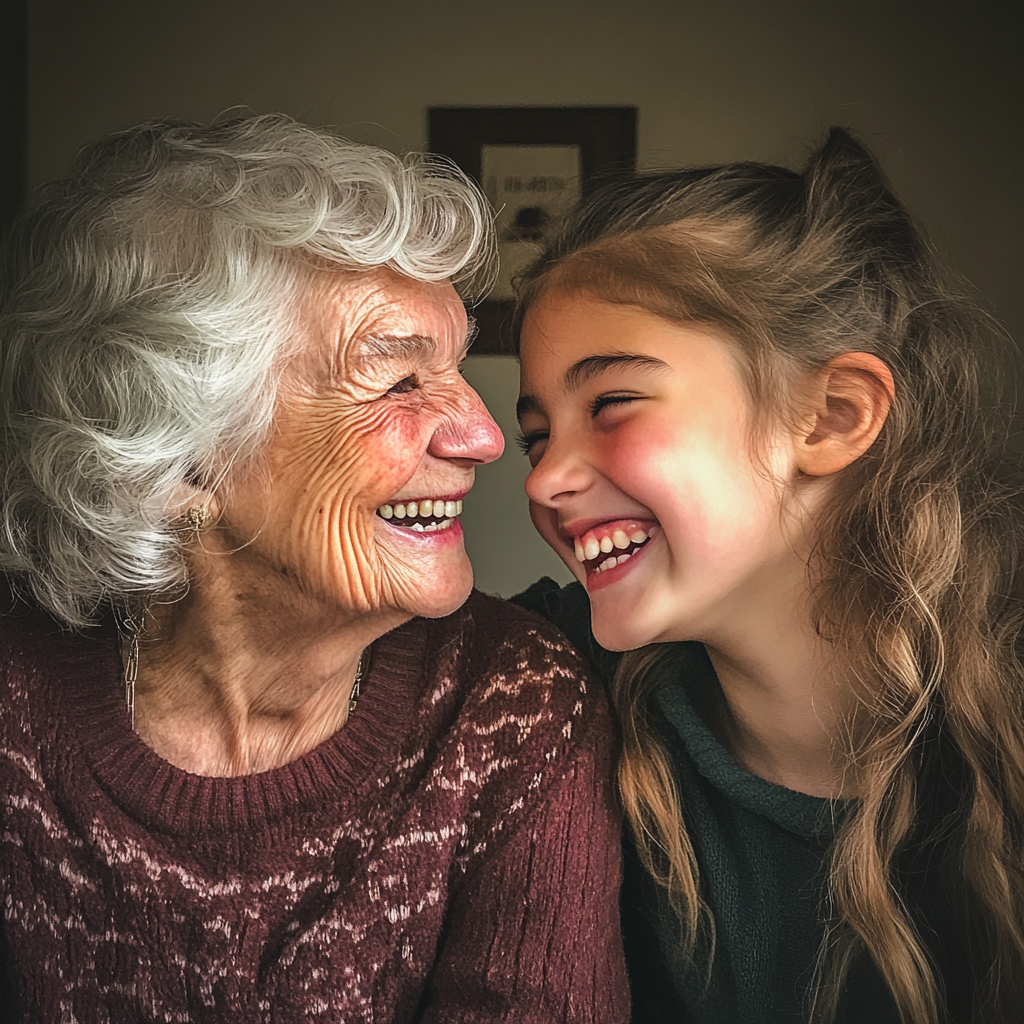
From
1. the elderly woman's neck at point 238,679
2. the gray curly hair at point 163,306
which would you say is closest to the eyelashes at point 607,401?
the gray curly hair at point 163,306

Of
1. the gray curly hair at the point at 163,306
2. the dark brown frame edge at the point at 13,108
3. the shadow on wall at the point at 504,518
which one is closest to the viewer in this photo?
the gray curly hair at the point at 163,306

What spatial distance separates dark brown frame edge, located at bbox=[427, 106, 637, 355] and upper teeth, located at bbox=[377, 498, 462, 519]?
0.49 metres

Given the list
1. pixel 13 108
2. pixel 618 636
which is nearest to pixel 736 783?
pixel 618 636

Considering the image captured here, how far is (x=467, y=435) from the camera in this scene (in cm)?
102

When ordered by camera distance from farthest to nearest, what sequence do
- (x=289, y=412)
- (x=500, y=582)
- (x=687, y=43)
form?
(x=500, y=582) < (x=687, y=43) < (x=289, y=412)

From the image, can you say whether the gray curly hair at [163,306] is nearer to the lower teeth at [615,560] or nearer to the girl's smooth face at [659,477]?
the girl's smooth face at [659,477]

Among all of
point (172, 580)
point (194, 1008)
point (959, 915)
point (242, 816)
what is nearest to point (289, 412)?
point (172, 580)

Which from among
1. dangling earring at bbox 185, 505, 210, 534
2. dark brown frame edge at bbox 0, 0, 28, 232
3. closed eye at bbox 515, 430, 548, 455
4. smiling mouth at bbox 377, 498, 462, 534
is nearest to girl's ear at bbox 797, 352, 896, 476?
closed eye at bbox 515, 430, 548, 455

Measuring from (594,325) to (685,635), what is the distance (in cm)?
37

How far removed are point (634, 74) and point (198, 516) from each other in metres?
0.79

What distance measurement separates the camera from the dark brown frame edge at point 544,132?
3.90ft

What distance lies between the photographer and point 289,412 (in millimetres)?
973

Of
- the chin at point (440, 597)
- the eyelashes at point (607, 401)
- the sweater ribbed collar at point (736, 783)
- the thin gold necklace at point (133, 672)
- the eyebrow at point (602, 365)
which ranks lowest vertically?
the sweater ribbed collar at point (736, 783)

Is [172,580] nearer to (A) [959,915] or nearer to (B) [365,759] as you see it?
(B) [365,759]
